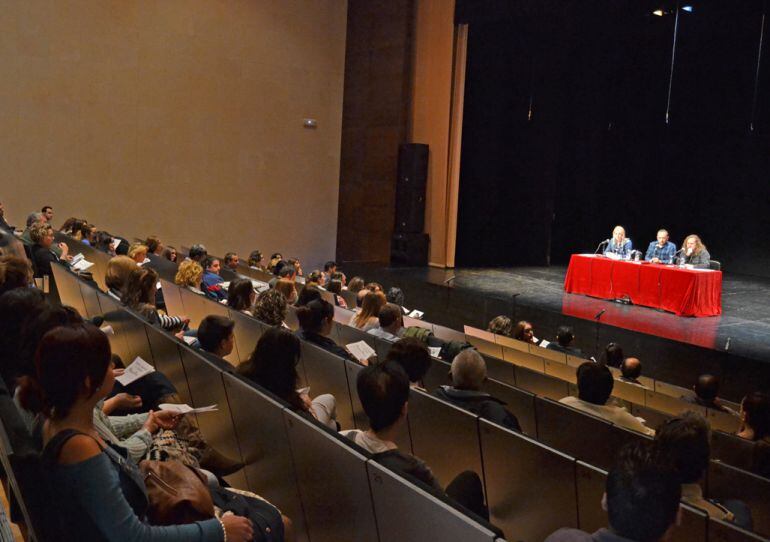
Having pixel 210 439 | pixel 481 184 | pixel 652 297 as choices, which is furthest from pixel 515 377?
pixel 481 184

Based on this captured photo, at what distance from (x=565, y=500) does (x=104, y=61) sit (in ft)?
34.0

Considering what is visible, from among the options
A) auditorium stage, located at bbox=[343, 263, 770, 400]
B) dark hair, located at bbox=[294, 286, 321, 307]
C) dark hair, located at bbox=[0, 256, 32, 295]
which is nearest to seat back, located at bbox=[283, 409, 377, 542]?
dark hair, located at bbox=[0, 256, 32, 295]

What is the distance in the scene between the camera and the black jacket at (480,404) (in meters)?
2.82

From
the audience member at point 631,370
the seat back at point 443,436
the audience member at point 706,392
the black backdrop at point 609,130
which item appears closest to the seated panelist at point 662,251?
the black backdrop at point 609,130

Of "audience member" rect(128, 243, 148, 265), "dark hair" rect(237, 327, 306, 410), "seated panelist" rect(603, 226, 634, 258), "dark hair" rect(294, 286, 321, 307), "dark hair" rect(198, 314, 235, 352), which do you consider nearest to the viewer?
"dark hair" rect(237, 327, 306, 410)

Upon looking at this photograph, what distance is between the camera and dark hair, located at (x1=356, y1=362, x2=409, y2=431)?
220cm

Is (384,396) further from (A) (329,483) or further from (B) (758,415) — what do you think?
(B) (758,415)

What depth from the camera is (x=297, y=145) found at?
12.4m

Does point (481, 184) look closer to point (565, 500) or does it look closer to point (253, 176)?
point (253, 176)

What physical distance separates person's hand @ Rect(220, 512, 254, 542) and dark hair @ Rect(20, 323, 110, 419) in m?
0.45

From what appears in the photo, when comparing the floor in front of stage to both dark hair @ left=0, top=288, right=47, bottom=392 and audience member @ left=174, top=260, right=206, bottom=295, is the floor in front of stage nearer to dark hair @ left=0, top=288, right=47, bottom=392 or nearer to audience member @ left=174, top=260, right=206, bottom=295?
audience member @ left=174, top=260, right=206, bottom=295

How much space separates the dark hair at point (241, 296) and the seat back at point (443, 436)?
212cm

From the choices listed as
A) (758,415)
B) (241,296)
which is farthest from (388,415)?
(241,296)

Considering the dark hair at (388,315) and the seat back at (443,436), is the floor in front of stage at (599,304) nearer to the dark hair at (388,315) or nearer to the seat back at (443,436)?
the dark hair at (388,315)
